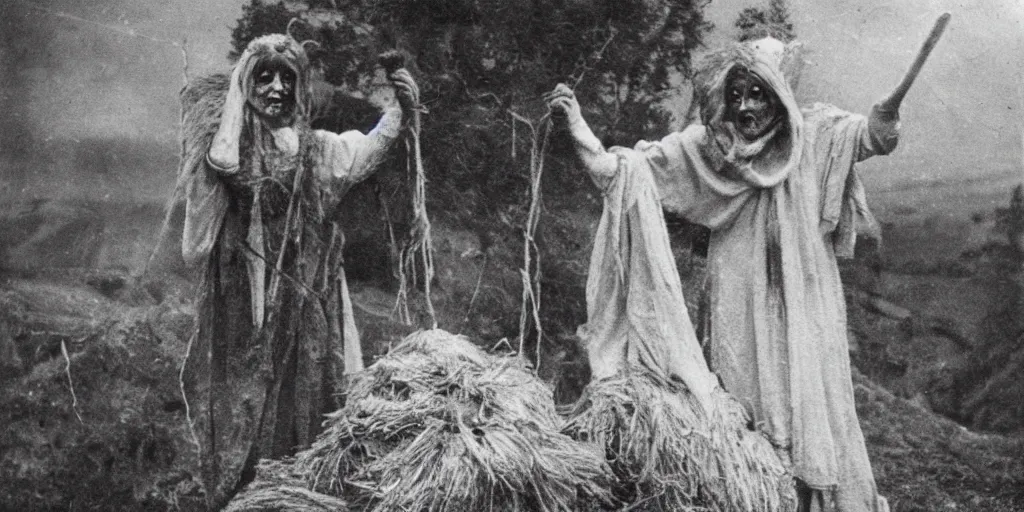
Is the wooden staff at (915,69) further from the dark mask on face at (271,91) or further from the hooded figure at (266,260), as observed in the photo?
the dark mask on face at (271,91)

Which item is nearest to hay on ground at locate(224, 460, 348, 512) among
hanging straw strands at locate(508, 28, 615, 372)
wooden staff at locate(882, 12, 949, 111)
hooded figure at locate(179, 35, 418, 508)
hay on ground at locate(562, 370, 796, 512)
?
hooded figure at locate(179, 35, 418, 508)

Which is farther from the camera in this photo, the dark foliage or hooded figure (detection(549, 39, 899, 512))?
the dark foliage

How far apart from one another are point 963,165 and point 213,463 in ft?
13.4

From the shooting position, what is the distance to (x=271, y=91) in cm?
619

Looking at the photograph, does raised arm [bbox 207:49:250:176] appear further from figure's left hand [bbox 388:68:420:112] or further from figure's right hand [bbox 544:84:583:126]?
figure's right hand [bbox 544:84:583:126]

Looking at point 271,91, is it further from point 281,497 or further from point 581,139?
point 281,497

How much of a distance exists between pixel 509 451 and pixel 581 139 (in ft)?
4.63

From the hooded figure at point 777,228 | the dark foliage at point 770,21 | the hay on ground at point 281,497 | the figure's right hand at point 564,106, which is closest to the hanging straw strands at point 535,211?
the figure's right hand at point 564,106

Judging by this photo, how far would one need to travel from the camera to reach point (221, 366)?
6.21 m

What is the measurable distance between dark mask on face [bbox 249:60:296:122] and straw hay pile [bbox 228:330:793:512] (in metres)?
1.18

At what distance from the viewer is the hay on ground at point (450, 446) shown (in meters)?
5.31

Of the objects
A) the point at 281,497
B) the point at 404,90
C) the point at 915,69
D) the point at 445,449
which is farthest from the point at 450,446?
the point at 915,69

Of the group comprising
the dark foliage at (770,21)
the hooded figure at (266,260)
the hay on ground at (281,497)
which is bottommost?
the hay on ground at (281,497)

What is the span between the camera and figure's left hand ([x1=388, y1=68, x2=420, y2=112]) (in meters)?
6.09
